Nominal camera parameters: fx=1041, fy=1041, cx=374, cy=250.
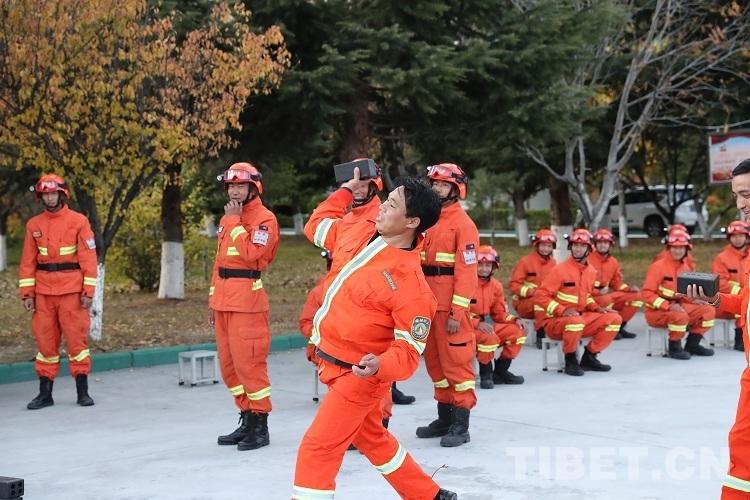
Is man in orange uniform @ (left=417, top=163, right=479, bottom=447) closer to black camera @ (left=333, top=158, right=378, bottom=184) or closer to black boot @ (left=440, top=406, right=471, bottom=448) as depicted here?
black boot @ (left=440, top=406, right=471, bottom=448)

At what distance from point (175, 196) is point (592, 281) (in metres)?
8.25

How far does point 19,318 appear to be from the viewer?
1588 centimetres

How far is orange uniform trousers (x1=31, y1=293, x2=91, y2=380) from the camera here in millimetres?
9688

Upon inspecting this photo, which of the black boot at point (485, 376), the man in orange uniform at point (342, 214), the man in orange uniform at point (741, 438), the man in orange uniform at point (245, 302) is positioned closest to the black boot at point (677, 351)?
the black boot at point (485, 376)

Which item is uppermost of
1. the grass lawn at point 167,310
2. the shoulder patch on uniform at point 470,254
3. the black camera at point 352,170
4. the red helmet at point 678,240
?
the black camera at point 352,170

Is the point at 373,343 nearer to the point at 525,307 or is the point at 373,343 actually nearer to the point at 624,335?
the point at 525,307

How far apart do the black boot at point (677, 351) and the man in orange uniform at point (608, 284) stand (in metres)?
1.07

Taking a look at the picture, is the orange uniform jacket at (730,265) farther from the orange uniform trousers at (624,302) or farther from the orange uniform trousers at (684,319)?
the orange uniform trousers at (624,302)

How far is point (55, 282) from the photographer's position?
380 inches

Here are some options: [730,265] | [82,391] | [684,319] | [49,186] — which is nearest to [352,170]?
[49,186]

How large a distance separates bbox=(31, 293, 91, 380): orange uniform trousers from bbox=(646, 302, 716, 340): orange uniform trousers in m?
6.71

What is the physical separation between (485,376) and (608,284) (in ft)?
13.2

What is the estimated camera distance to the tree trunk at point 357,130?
16719 mm

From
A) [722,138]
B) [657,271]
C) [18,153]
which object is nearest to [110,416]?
[18,153]
